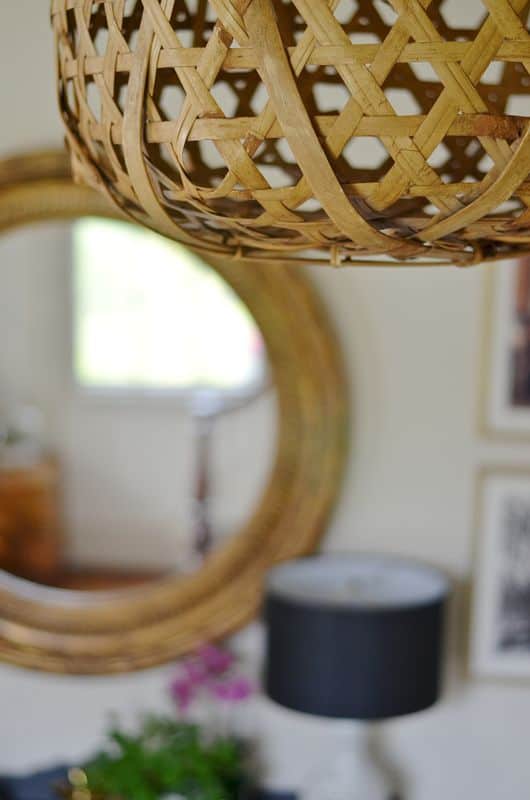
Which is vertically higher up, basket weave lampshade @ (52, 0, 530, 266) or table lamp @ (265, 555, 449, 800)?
basket weave lampshade @ (52, 0, 530, 266)

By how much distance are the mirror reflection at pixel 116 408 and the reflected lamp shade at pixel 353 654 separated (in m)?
0.36

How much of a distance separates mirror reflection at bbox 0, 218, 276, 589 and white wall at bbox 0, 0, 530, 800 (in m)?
0.22

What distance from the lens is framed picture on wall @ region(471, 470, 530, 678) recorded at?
1.99 meters

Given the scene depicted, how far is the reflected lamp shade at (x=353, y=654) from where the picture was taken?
171cm

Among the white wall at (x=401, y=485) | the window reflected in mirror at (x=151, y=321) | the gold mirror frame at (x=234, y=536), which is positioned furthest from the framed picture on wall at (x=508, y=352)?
the window reflected in mirror at (x=151, y=321)

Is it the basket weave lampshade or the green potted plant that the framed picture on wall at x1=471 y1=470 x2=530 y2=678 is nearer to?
the green potted plant

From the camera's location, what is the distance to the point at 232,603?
2.03m

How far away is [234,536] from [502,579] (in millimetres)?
546

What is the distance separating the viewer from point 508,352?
196 centimetres

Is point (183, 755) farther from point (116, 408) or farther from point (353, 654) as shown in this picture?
point (116, 408)

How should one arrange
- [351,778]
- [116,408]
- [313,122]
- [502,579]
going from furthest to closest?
[116,408]
[502,579]
[351,778]
[313,122]

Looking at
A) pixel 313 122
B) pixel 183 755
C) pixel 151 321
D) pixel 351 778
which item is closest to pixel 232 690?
pixel 183 755

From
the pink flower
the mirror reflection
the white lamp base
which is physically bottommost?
the white lamp base

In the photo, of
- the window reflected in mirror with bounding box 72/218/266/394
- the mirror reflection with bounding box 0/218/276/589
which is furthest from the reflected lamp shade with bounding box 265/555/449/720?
the window reflected in mirror with bounding box 72/218/266/394
